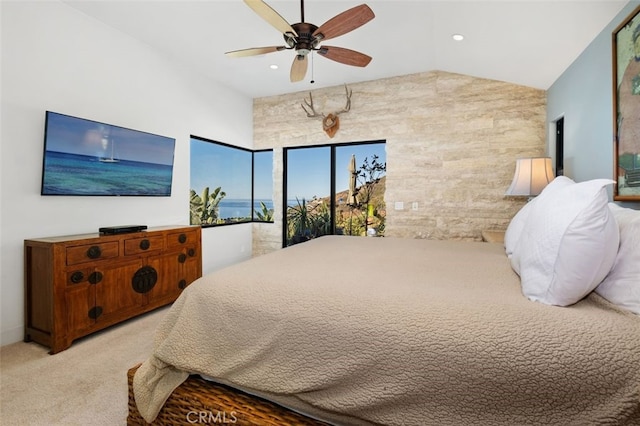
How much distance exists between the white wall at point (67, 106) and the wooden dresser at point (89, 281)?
0.20 meters

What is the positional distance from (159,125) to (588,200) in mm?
3951

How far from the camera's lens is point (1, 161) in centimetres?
239

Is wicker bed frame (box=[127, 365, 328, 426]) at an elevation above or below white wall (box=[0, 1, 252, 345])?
below

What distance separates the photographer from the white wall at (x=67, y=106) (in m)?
2.45

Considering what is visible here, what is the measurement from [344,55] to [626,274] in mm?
2351

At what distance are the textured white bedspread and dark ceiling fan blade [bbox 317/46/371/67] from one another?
73.0 inches

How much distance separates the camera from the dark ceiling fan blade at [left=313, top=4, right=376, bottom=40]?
207 centimetres

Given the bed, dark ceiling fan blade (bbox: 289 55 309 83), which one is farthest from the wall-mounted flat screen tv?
the bed

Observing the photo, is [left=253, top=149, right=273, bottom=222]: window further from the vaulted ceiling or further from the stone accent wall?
the vaulted ceiling

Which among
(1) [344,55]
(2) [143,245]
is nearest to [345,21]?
(1) [344,55]

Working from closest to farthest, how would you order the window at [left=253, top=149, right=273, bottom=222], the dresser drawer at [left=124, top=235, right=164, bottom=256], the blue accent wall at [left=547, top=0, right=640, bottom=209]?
1. the blue accent wall at [left=547, top=0, right=640, bottom=209]
2. the dresser drawer at [left=124, top=235, right=164, bottom=256]
3. the window at [left=253, top=149, right=273, bottom=222]

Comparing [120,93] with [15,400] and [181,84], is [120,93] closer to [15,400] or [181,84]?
[181,84]

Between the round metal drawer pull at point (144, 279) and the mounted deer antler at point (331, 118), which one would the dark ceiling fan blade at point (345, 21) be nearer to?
the mounted deer antler at point (331, 118)

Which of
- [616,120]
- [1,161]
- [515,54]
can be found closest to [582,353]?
[616,120]
